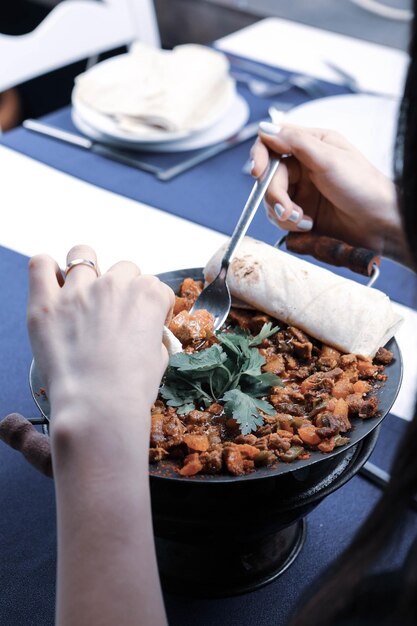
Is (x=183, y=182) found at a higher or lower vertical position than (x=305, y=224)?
lower

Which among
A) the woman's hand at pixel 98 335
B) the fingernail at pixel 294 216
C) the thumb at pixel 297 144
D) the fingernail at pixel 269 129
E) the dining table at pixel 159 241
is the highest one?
the woman's hand at pixel 98 335

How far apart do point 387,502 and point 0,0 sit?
3.32 meters

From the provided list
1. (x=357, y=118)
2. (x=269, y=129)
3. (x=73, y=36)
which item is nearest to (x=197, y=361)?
(x=269, y=129)

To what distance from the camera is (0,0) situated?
10.7 feet

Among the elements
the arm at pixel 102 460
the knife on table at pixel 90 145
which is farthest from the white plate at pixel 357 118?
the arm at pixel 102 460

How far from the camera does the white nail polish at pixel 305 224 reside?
126 cm

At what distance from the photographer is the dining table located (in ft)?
3.06

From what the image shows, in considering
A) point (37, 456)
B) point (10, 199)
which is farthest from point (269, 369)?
point (10, 199)

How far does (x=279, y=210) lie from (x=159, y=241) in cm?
42

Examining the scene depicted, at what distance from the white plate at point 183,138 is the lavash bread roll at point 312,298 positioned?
Result: 83cm

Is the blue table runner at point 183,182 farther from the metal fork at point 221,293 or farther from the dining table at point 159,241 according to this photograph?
the metal fork at point 221,293

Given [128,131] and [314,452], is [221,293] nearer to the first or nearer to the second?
[314,452]

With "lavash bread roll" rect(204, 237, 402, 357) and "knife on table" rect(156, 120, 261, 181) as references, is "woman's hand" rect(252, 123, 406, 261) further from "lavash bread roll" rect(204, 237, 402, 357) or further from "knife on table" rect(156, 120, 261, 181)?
"knife on table" rect(156, 120, 261, 181)

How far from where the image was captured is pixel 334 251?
1.17m
